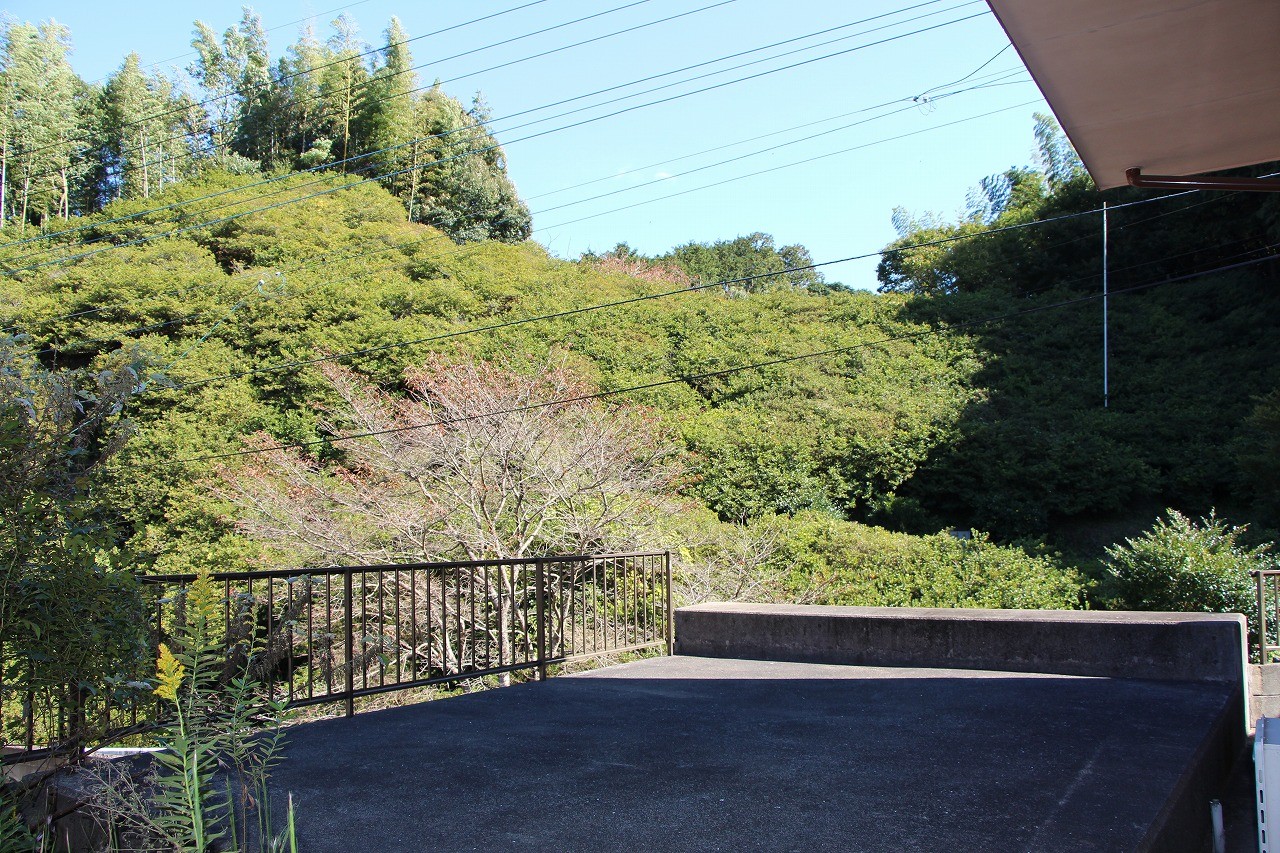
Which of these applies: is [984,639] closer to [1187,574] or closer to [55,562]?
[1187,574]

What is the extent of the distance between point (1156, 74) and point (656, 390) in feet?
48.3

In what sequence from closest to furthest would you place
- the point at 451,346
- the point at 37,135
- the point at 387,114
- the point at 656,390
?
the point at 656,390, the point at 451,346, the point at 37,135, the point at 387,114

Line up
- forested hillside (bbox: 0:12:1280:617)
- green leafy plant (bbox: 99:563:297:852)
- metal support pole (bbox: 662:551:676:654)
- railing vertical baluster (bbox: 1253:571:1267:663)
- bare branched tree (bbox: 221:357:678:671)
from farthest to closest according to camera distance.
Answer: forested hillside (bbox: 0:12:1280:617) → bare branched tree (bbox: 221:357:678:671) → metal support pole (bbox: 662:551:676:654) → railing vertical baluster (bbox: 1253:571:1267:663) → green leafy plant (bbox: 99:563:297:852)

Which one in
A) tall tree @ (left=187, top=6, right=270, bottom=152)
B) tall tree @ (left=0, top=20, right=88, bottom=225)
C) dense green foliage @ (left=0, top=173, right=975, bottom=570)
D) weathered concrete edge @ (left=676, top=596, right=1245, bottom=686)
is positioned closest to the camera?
weathered concrete edge @ (left=676, top=596, right=1245, bottom=686)

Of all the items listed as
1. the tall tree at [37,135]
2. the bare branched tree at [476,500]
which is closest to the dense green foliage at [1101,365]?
the bare branched tree at [476,500]

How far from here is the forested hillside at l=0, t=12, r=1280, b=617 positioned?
9.55 meters

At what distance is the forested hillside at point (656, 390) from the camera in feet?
31.3

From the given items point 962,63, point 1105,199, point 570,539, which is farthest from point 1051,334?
point 570,539

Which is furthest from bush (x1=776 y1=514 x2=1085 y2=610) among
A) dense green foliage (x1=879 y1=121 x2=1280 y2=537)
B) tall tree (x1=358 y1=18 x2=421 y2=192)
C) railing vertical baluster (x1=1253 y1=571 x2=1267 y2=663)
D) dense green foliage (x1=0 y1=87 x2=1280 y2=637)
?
tall tree (x1=358 y1=18 x2=421 y2=192)

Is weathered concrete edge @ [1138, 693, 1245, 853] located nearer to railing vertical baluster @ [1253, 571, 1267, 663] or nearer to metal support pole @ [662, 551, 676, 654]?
railing vertical baluster @ [1253, 571, 1267, 663]

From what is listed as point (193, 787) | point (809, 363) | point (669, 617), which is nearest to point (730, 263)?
point (809, 363)

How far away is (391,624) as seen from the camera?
8.94m

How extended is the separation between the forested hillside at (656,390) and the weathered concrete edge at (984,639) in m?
3.43

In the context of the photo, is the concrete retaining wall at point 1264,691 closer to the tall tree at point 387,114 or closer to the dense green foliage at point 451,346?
the dense green foliage at point 451,346
